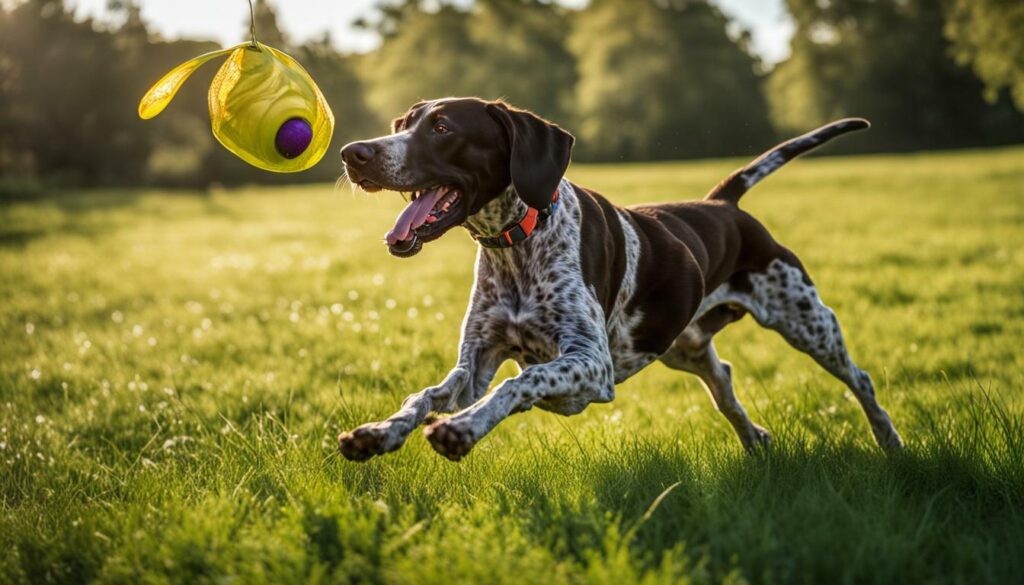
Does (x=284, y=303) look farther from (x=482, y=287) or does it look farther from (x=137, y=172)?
(x=137, y=172)

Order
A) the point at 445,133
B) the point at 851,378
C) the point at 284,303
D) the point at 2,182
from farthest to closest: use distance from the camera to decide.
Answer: the point at 2,182 < the point at 284,303 < the point at 851,378 < the point at 445,133

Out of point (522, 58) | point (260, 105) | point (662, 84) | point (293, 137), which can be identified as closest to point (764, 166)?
point (293, 137)

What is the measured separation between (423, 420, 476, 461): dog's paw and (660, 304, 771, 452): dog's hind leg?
7.28 ft

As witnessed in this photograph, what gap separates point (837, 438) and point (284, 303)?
253 inches

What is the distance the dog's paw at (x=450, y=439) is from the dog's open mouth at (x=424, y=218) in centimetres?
78

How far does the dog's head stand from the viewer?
3.77m

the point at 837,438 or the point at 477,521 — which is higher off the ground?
the point at 477,521

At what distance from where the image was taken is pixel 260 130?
4.06 meters

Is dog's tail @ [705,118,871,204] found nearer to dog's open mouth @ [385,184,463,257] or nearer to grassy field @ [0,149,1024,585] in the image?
grassy field @ [0,149,1024,585]

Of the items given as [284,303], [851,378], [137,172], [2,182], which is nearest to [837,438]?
[851,378]

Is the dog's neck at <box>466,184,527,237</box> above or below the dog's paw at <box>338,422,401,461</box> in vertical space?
above

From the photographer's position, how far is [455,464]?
3.93 meters

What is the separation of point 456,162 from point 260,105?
88 cm

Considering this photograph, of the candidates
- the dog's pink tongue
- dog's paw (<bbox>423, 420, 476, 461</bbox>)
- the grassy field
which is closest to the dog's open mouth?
the dog's pink tongue
